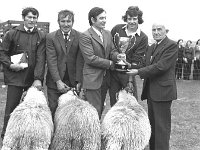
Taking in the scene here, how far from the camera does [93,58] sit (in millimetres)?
4480

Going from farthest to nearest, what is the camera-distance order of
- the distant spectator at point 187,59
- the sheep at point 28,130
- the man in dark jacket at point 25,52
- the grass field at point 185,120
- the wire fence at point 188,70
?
the wire fence at point 188,70
the distant spectator at point 187,59
the grass field at point 185,120
the man in dark jacket at point 25,52
the sheep at point 28,130

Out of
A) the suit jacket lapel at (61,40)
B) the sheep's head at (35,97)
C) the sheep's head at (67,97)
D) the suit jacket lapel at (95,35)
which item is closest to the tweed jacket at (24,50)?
the suit jacket lapel at (61,40)

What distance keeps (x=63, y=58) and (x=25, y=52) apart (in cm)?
64

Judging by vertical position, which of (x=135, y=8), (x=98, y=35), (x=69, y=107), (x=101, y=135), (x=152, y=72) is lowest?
(x=101, y=135)

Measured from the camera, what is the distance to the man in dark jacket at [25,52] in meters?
4.80

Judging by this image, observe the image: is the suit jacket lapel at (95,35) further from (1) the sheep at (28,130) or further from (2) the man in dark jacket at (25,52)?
(1) the sheep at (28,130)

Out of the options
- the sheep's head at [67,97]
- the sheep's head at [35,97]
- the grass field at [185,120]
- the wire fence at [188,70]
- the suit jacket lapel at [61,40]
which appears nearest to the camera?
the sheep's head at [35,97]

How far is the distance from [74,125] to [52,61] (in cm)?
136

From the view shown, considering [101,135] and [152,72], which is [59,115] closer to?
[101,135]

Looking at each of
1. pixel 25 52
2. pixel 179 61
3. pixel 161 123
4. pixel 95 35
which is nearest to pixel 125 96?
pixel 161 123

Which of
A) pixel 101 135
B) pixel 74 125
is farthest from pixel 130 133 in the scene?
pixel 74 125

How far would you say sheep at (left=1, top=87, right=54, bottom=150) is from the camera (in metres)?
3.54

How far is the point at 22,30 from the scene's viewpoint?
486 cm

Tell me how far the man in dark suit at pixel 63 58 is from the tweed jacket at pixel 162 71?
1.03 m
